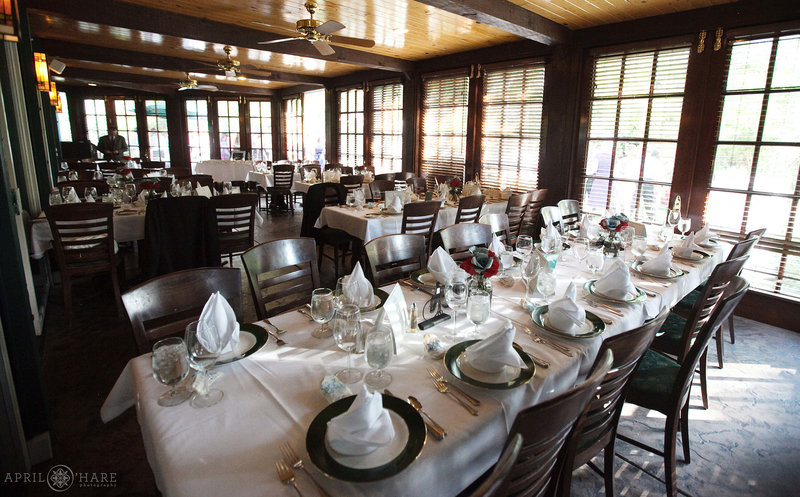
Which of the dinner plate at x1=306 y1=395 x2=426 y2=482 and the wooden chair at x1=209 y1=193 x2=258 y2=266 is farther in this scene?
the wooden chair at x1=209 y1=193 x2=258 y2=266

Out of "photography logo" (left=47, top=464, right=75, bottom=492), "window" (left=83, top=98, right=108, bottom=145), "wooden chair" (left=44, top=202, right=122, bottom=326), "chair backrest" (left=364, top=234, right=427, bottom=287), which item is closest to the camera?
"photography logo" (left=47, top=464, right=75, bottom=492)

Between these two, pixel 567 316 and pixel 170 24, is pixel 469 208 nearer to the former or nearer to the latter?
pixel 567 316

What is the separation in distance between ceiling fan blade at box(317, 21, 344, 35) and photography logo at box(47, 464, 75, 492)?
11.4 ft

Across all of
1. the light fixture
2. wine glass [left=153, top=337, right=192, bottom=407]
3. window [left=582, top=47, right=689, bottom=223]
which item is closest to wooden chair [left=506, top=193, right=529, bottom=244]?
window [left=582, top=47, right=689, bottom=223]

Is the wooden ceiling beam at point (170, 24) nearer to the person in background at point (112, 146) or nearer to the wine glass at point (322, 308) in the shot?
the wine glass at point (322, 308)

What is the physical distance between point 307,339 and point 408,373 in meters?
0.42

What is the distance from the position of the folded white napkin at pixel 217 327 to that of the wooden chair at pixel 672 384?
1712 mm

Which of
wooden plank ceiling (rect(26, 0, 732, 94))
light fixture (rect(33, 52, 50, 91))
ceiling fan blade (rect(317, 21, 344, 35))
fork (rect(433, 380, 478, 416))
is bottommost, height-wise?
fork (rect(433, 380, 478, 416))

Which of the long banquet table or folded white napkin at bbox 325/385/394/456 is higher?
folded white napkin at bbox 325/385/394/456

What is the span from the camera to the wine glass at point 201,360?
4.01ft

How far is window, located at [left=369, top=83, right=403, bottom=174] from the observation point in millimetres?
7734

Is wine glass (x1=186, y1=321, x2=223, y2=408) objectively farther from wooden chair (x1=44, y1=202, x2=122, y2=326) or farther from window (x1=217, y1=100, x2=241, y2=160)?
window (x1=217, y1=100, x2=241, y2=160)

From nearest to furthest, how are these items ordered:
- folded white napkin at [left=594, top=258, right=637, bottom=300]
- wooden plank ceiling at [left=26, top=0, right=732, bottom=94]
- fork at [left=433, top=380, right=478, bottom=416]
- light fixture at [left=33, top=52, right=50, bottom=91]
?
fork at [left=433, top=380, right=478, bottom=416] < folded white napkin at [left=594, top=258, right=637, bottom=300] < wooden plank ceiling at [left=26, top=0, right=732, bottom=94] < light fixture at [left=33, top=52, right=50, bottom=91]

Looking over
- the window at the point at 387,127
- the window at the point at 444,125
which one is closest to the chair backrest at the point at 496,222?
the window at the point at 444,125
